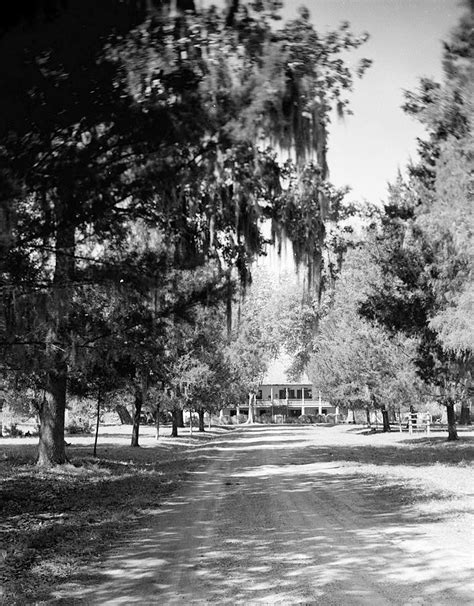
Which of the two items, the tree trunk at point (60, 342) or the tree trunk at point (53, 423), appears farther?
the tree trunk at point (53, 423)

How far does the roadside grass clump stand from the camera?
23.2 feet

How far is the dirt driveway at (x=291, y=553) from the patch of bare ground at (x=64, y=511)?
0.47m

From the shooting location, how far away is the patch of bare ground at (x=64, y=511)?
7.05 m

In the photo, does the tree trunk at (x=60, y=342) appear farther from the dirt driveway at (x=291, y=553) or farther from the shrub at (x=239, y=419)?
the shrub at (x=239, y=419)

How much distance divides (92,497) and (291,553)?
22.2ft

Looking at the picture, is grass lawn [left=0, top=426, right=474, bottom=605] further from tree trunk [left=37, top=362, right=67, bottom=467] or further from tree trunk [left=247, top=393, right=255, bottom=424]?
tree trunk [left=247, top=393, right=255, bottom=424]

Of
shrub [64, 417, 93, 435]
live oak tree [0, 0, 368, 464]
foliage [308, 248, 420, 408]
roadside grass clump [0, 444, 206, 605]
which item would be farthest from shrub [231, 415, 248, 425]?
live oak tree [0, 0, 368, 464]

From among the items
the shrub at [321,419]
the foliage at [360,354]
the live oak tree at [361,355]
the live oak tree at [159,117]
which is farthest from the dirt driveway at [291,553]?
the shrub at [321,419]

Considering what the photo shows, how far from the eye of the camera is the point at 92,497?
13039 mm

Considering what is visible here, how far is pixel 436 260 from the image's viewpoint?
20688mm

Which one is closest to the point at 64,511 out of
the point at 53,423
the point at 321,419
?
the point at 53,423

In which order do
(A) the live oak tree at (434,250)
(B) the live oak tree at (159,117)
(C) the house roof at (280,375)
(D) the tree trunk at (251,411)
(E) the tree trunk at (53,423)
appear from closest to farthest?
(B) the live oak tree at (159,117) → (A) the live oak tree at (434,250) → (E) the tree trunk at (53,423) → (D) the tree trunk at (251,411) → (C) the house roof at (280,375)

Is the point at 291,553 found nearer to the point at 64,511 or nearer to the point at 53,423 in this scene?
the point at 64,511

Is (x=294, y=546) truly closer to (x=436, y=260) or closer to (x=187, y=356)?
(x=436, y=260)
